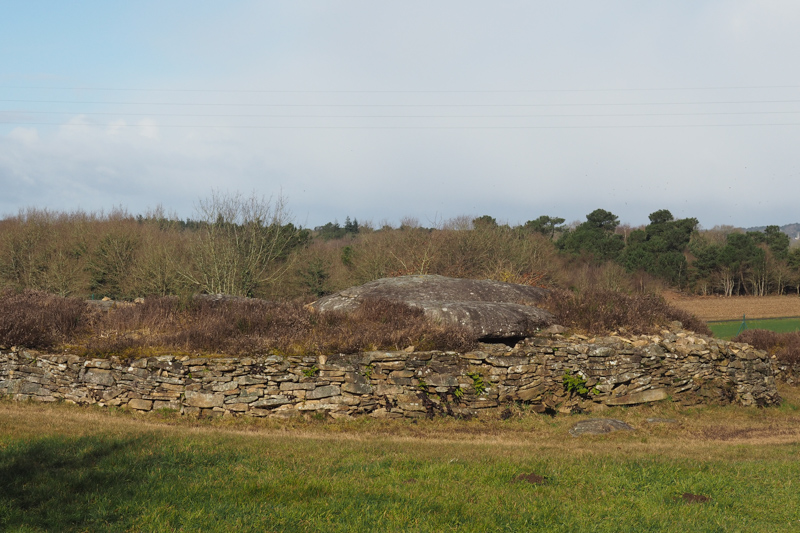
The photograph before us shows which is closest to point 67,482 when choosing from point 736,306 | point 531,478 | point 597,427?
point 531,478

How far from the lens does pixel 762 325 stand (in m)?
41.2

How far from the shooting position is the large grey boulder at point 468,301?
12383 mm

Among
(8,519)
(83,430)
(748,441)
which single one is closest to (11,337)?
(83,430)

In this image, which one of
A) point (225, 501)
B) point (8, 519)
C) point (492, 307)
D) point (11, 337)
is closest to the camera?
point (8, 519)

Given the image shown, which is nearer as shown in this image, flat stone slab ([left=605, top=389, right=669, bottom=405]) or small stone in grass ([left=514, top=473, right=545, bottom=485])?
small stone in grass ([left=514, top=473, right=545, bottom=485])

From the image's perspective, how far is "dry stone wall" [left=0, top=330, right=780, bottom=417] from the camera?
10867 millimetres

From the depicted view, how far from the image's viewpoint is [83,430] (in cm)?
839

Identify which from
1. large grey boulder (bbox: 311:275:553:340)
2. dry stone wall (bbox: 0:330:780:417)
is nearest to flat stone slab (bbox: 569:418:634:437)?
dry stone wall (bbox: 0:330:780:417)

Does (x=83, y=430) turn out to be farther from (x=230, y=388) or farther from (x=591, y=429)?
(x=591, y=429)

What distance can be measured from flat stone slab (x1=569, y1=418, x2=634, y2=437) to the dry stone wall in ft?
3.83

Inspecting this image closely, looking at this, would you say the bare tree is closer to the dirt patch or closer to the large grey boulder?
the large grey boulder

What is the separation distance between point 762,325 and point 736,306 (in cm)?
1081

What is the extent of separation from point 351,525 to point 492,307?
8152 millimetres

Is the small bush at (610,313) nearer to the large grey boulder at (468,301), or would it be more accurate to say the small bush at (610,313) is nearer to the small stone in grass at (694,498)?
the large grey boulder at (468,301)
